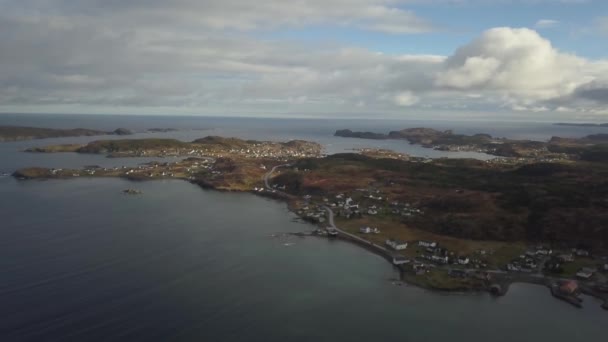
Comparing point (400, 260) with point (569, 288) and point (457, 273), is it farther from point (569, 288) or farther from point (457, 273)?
point (569, 288)

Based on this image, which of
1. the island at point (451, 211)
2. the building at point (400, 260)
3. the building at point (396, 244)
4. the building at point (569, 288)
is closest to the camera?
the building at point (569, 288)

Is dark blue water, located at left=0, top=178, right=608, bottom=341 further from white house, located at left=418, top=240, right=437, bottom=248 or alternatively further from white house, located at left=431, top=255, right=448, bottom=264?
white house, located at left=418, top=240, right=437, bottom=248

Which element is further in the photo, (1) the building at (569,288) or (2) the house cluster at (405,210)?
(2) the house cluster at (405,210)

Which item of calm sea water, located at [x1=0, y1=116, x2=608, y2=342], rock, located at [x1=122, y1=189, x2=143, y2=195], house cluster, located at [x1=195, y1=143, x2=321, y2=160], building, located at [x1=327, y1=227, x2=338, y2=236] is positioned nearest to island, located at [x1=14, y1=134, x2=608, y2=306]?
building, located at [x1=327, y1=227, x2=338, y2=236]

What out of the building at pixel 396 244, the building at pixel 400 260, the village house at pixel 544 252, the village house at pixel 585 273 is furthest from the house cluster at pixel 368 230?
the village house at pixel 585 273

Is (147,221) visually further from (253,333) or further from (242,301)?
(253,333)

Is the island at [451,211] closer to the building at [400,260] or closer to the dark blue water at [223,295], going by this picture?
the building at [400,260]

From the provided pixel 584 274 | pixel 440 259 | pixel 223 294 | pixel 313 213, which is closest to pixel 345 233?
pixel 313 213
